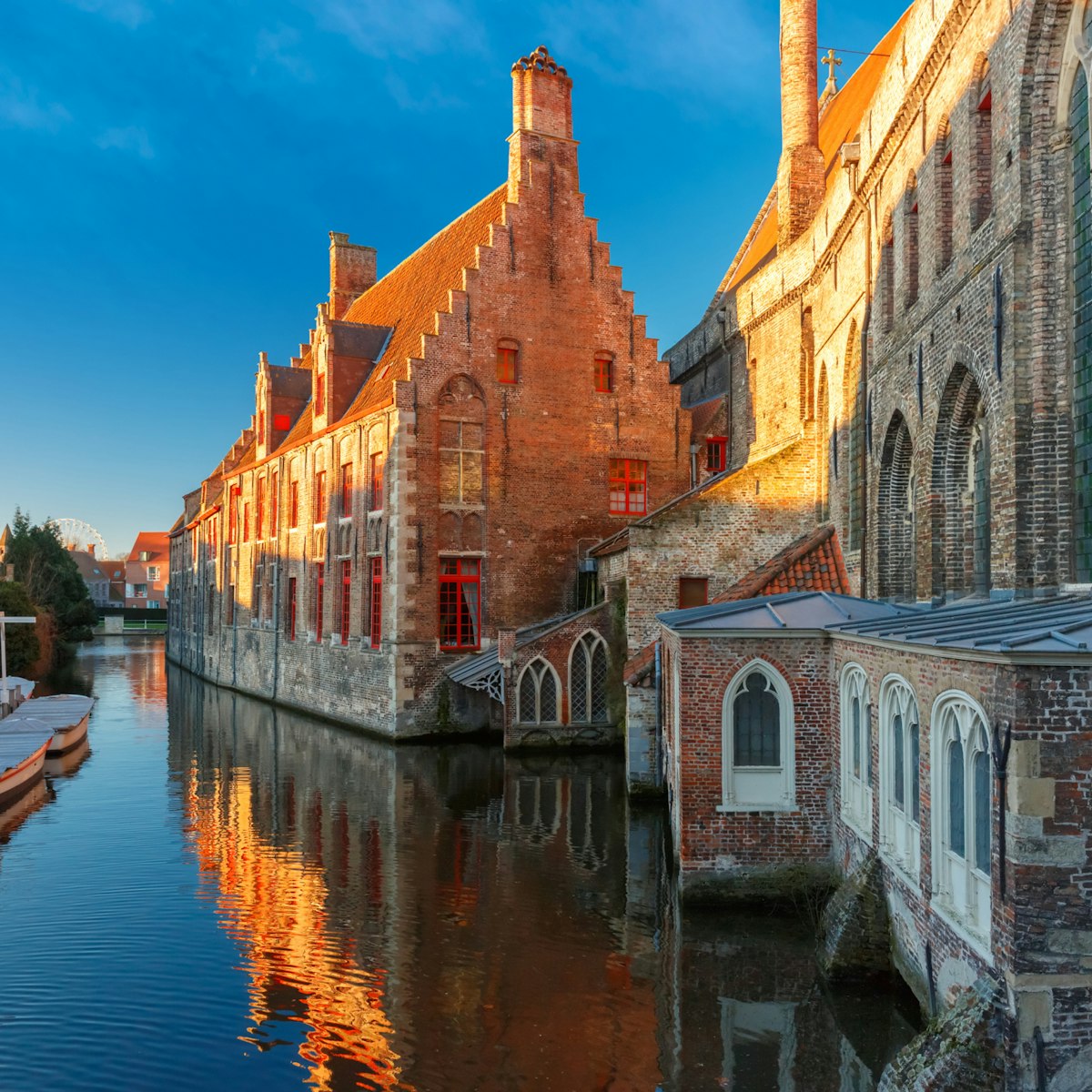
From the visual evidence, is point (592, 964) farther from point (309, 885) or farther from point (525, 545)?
point (525, 545)

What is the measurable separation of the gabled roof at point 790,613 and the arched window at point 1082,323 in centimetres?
202

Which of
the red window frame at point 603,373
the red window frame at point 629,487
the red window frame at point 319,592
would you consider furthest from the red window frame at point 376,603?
the red window frame at point 603,373

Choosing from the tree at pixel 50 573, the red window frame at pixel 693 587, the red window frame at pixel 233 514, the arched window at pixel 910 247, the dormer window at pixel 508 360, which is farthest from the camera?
the tree at pixel 50 573

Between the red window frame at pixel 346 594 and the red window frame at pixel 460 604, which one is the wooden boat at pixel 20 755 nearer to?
the red window frame at pixel 346 594

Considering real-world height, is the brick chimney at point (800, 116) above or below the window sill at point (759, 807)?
above

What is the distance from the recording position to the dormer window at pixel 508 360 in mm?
25219

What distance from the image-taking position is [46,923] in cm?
1086

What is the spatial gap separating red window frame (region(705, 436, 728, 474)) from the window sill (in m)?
17.2

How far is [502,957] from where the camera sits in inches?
383

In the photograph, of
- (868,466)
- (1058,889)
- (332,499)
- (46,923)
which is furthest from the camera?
(332,499)

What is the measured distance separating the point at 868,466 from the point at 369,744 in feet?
43.6

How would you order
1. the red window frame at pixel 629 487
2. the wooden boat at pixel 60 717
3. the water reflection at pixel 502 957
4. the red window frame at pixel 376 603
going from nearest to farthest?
the water reflection at pixel 502 957 < the wooden boat at pixel 60 717 < the red window frame at pixel 376 603 < the red window frame at pixel 629 487

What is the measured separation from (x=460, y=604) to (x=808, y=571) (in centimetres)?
957

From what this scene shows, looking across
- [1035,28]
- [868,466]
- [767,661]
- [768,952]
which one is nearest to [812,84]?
[868,466]
